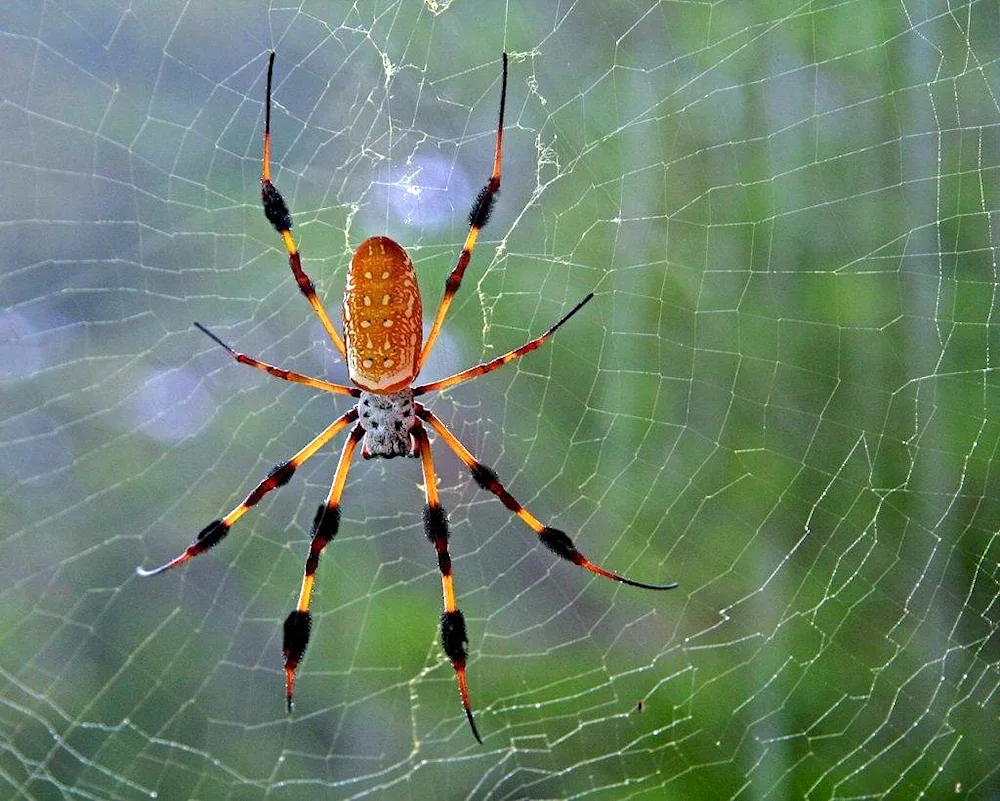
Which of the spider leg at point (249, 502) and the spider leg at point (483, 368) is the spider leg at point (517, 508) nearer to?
the spider leg at point (483, 368)

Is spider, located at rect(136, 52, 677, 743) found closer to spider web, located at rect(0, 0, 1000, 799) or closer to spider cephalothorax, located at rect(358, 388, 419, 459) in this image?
spider cephalothorax, located at rect(358, 388, 419, 459)

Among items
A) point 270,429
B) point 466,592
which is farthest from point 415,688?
point 270,429

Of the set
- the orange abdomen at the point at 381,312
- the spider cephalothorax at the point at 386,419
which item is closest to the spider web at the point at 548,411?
the spider cephalothorax at the point at 386,419

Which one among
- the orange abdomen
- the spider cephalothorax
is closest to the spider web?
the spider cephalothorax

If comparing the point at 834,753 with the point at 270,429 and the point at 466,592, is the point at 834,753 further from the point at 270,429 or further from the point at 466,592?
the point at 270,429

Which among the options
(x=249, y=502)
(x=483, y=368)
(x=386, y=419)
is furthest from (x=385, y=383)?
(x=249, y=502)

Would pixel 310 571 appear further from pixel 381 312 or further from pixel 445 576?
pixel 381 312
